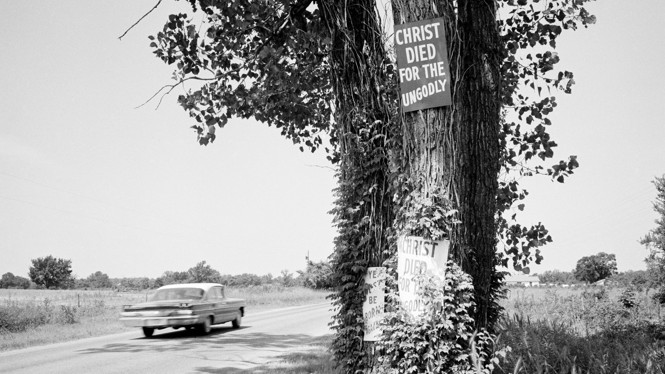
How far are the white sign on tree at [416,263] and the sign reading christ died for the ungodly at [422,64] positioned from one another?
1164mm

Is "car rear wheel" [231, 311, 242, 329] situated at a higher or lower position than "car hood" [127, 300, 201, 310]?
lower

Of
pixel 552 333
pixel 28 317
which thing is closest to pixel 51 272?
pixel 28 317

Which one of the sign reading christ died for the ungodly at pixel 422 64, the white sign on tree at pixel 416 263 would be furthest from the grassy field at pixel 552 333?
the sign reading christ died for the ungodly at pixel 422 64

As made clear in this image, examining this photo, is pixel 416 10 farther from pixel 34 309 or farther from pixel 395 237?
pixel 34 309

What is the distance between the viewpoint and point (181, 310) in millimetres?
15070

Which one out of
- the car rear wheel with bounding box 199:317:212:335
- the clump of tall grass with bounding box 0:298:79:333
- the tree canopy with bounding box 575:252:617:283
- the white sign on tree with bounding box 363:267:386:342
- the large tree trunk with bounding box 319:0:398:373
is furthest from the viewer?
the tree canopy with bounding box 575:252:617:283

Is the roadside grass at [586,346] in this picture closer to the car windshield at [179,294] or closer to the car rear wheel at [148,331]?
the car windshield at [179,294]

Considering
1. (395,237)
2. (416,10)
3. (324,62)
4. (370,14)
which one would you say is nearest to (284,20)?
(324,62)

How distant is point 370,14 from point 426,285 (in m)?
3.64

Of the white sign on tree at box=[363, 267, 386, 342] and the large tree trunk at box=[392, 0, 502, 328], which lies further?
the white sign on tree at box=[363, 267, 386, 342]

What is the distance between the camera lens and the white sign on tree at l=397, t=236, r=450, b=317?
4.53m

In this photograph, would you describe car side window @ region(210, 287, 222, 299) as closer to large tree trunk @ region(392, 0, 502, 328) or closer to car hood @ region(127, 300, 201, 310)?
car hood @ region(127, 300, 201, 310)

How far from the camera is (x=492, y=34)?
5.11 metres

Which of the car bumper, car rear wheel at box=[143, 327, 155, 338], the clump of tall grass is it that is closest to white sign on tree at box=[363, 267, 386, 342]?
the car bumper
